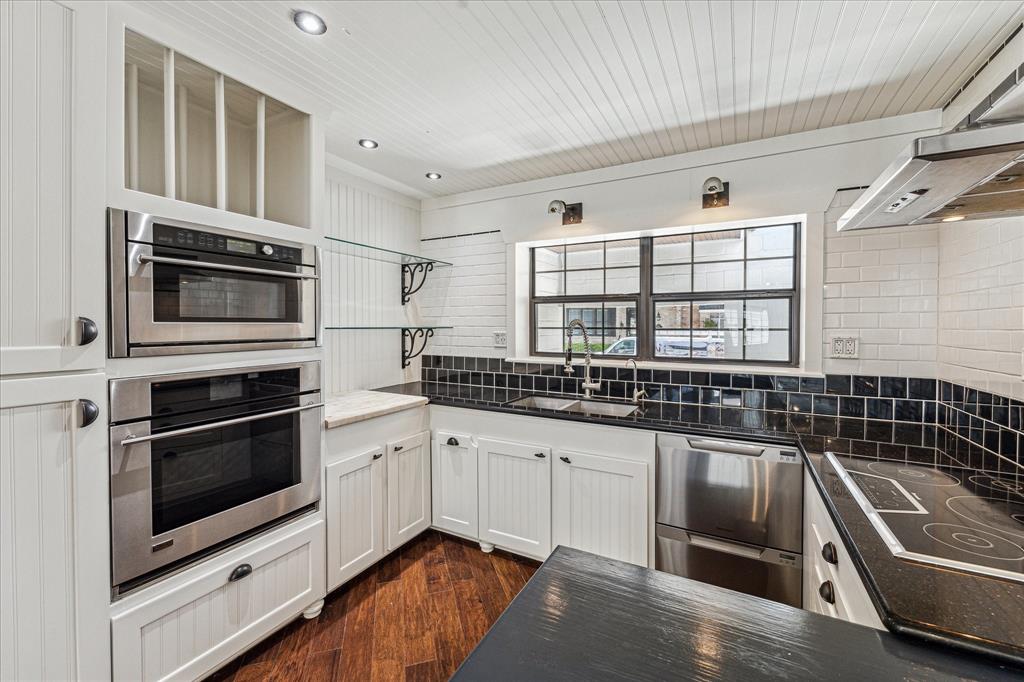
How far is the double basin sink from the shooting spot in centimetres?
277

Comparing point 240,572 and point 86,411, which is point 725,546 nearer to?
point 240,572

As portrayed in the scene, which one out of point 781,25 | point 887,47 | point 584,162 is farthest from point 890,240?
point 584,162

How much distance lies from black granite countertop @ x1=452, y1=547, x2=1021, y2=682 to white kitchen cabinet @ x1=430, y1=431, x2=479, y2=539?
1.99 m

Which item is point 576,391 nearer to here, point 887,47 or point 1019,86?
point 887,47

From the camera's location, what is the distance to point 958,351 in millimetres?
1971

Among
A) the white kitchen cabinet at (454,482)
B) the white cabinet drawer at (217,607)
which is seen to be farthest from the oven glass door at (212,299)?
the white kitchen cabinet at (454,482)

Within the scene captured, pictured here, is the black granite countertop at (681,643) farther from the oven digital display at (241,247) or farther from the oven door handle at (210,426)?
the oven digital display at (241,247)

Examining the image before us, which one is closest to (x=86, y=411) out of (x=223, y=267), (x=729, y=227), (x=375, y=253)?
(x=223, y=267)

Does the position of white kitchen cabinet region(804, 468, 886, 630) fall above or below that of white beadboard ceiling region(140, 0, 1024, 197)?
below

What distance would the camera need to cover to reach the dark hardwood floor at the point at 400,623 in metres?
1.83

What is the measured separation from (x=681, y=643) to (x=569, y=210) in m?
2.78

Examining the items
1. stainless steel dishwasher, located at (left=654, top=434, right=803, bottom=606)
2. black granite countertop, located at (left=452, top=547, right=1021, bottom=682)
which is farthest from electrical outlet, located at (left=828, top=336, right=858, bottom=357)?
black granite countertop, located at (left=452, top=547, right=1021, bottom=682)

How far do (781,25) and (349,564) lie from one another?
119 inches

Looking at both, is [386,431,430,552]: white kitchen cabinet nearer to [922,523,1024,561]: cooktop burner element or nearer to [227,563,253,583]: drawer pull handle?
[227,563,253,583]: drawer pull handle
